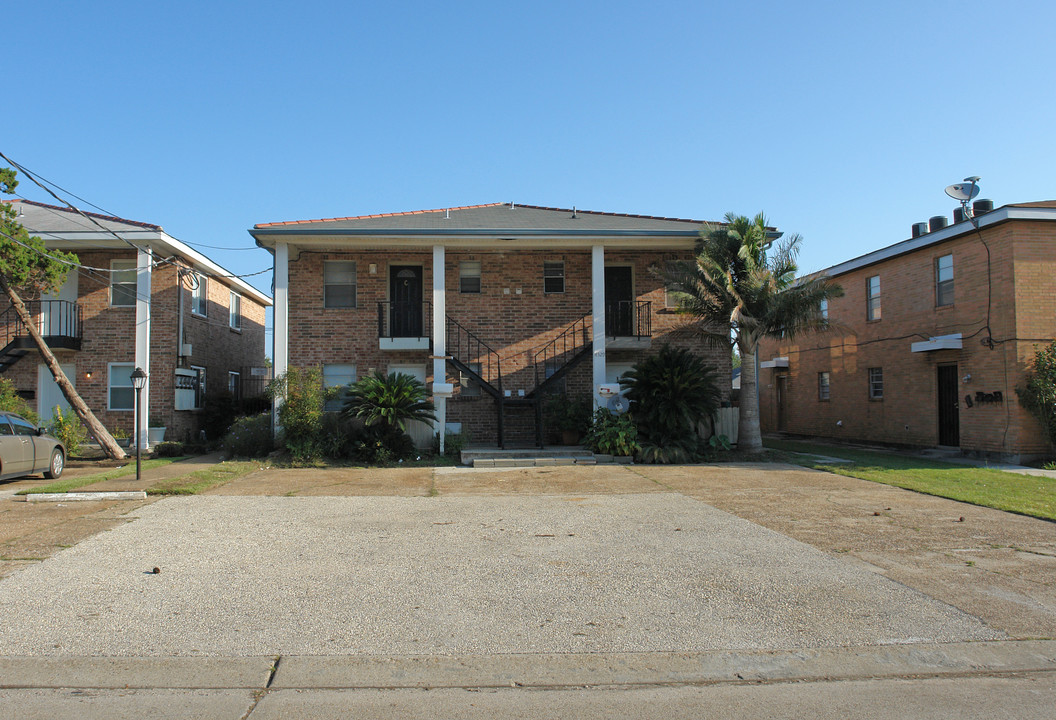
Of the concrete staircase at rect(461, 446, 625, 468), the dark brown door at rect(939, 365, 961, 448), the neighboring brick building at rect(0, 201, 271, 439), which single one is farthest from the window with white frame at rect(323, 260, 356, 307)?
the dark brown door at rect(939, 365, 961, 448)

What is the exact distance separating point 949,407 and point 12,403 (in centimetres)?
2315

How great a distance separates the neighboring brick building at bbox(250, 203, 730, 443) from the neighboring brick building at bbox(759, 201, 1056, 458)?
5.26m

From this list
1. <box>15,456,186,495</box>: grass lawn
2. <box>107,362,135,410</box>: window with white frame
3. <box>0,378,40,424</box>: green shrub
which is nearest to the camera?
<box>15,456,186,495</box>: grass lawn

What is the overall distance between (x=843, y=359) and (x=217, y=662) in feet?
69.3

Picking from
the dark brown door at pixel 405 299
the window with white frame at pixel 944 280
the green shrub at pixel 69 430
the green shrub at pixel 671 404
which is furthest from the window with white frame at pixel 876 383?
the green shrub at pixel 69 430

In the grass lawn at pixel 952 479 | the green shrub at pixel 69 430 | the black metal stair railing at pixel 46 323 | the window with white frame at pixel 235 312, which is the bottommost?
the grass lawn at pixel 952 479

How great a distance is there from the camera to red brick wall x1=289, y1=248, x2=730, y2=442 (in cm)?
1744

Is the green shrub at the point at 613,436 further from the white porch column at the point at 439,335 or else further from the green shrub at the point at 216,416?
the green shrub at the point at 216,416

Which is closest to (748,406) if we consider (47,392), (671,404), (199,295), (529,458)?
(671,404)

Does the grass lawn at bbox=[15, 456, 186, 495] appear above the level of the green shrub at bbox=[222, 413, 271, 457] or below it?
below

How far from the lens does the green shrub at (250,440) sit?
1566cm

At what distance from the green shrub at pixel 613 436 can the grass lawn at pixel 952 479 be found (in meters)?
3.67

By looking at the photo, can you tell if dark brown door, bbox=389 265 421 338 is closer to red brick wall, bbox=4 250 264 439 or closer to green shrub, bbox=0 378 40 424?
red brick wall, bbox=4 250 264 439

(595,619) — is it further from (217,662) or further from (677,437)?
(677,437)
